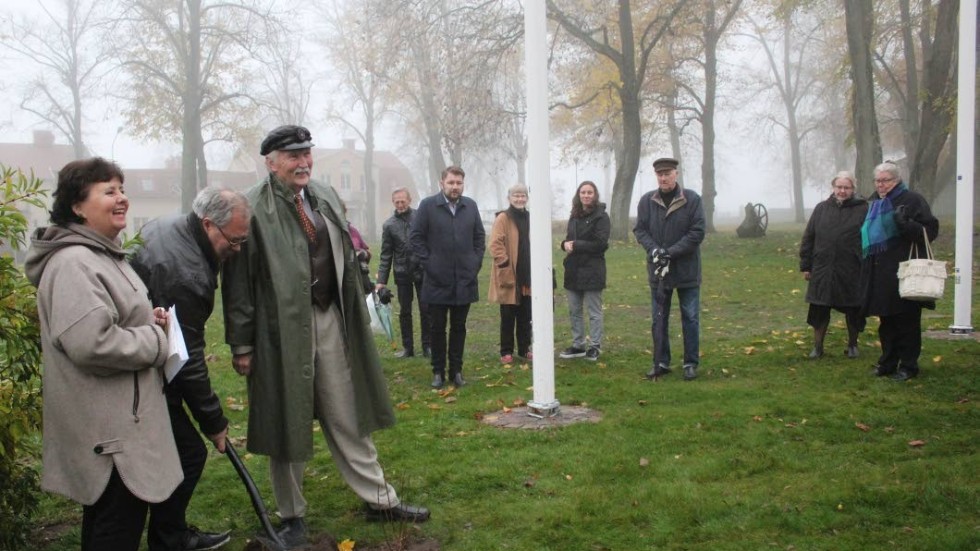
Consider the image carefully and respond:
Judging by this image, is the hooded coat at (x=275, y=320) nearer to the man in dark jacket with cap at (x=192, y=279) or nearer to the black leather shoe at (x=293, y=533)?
the man in dark jacket with cap at (x=192, y=279)

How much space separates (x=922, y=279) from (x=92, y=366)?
22.0 feet

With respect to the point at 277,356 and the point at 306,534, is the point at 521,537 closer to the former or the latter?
the point at 306,534

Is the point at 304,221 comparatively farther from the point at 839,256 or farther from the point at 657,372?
the point at 839,256

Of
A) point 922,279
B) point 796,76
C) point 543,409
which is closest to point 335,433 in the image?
point 543,409

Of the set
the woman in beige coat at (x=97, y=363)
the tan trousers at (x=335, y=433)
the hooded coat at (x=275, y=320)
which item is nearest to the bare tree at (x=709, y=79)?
the tan trousers at (x=335, y=433)

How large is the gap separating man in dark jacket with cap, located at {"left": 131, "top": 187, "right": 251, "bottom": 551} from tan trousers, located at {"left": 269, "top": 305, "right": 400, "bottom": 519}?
48 cm

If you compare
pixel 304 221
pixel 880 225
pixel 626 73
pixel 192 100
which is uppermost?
pixel 192 100

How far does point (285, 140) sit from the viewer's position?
4.13 m

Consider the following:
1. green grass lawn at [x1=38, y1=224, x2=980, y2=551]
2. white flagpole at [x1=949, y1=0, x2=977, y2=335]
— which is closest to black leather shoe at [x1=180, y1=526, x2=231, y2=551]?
green grass lawn at [x1=38, y1=224, x2=980, y2=551]

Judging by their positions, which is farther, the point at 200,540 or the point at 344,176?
the point at 344,176

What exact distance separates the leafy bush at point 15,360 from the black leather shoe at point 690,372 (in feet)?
19.1

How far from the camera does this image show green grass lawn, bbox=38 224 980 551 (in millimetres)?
4184

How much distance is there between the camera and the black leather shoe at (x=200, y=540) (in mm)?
4172

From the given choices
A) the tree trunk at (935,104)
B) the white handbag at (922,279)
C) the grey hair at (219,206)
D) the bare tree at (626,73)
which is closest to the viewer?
the grey hair at (219,206)
